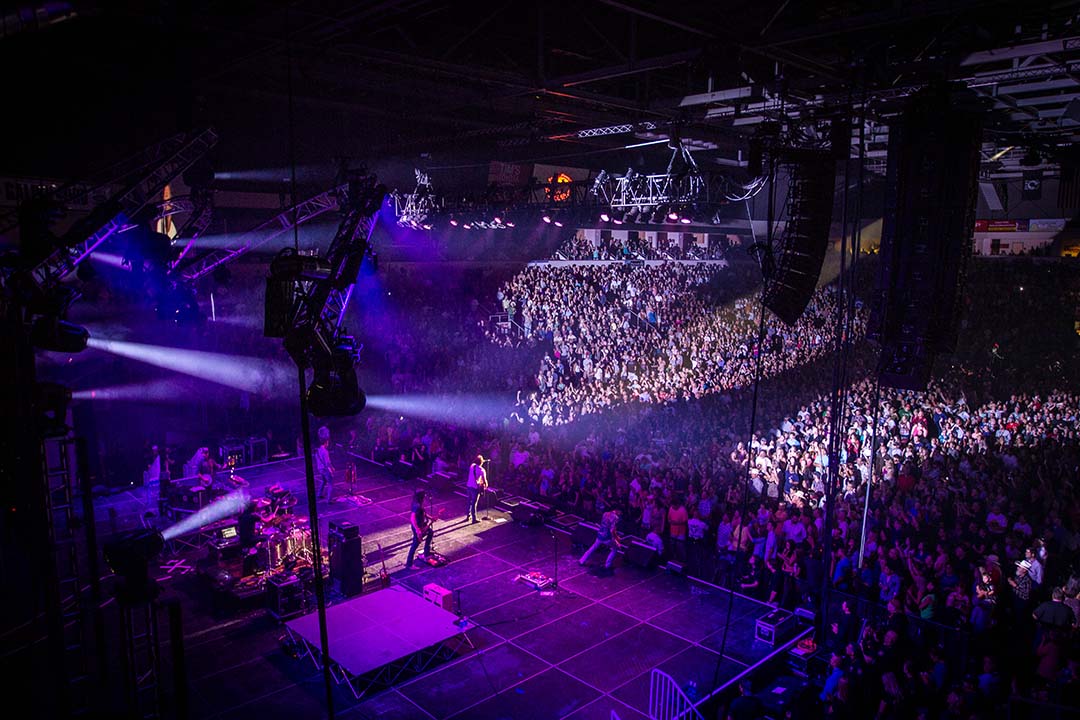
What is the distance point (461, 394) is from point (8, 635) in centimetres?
1004

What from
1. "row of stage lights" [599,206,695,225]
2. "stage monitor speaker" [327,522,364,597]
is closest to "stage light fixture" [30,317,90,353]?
"stage monitor speaker" [327,522,364,597]

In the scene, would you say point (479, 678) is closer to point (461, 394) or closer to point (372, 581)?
point (372, 581)

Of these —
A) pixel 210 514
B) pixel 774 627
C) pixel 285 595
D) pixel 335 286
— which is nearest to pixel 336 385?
pixel 335 286

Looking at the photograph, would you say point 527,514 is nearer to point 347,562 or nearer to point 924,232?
point 347,562

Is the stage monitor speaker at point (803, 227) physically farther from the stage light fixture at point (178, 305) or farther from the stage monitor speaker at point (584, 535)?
the stage light fixture at point (178, 305)

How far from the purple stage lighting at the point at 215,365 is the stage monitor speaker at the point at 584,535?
9.13 metres

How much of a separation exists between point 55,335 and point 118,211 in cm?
147

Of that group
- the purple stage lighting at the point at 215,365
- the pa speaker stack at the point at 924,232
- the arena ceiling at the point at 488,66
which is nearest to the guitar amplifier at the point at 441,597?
the pa speaker stack at the point at 924,232

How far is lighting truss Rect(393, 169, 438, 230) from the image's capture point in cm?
1378

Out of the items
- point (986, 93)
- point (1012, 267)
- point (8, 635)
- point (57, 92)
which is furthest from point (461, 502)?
point (1012, 267)

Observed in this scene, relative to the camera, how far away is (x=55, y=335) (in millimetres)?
6992

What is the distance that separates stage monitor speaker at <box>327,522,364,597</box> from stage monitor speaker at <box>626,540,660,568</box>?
3.76 meters

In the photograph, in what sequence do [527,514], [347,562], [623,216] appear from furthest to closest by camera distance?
[527,514], [623,216], [347,562]

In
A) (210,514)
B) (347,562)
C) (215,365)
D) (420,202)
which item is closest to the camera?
(347,562)
